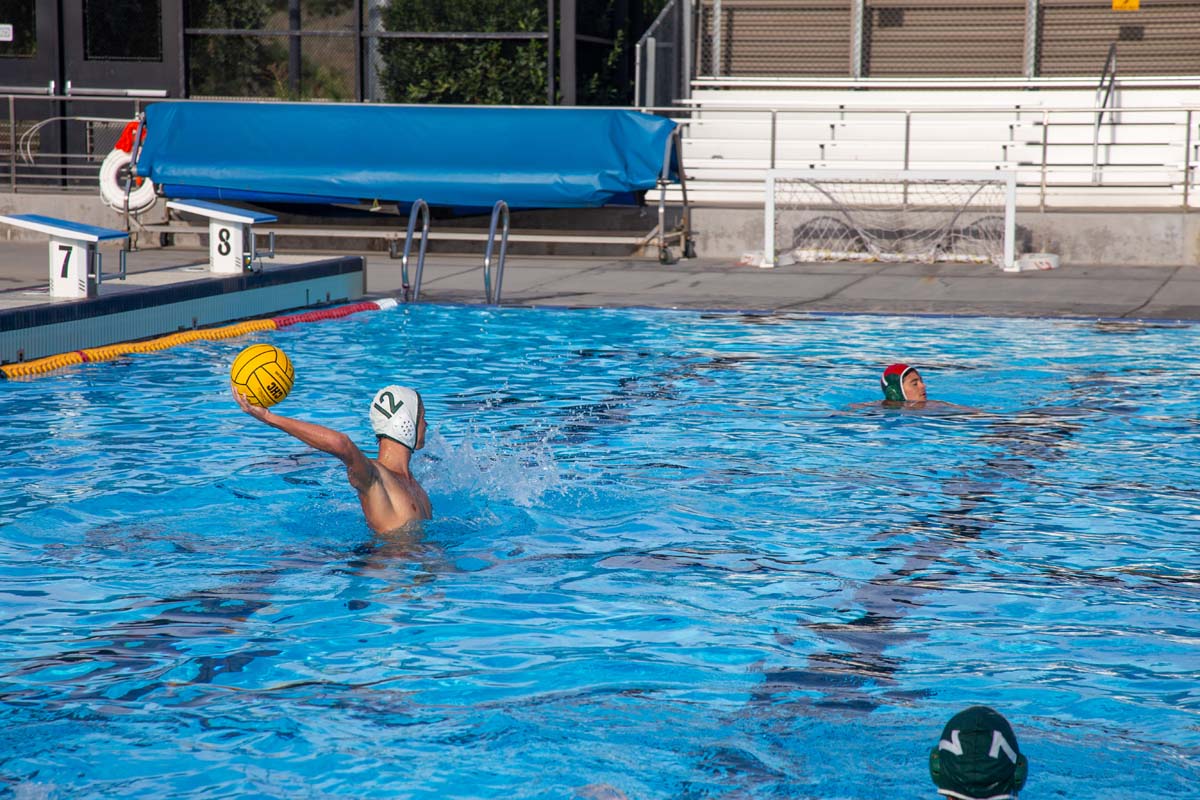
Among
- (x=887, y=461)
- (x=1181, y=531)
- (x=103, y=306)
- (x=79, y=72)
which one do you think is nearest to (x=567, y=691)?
(x=1181, y=531)

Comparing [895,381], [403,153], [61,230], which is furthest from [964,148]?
[61,230]

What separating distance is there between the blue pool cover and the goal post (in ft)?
5.88

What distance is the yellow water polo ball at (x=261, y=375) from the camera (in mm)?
5312

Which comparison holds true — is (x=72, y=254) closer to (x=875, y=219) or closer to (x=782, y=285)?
(x=782, y=285)

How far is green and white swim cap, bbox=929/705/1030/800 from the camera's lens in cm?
264

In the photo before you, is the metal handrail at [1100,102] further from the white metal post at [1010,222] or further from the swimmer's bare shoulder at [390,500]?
the swimmer's bare shoulder at [390,500]

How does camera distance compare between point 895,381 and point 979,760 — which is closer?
point 979,760

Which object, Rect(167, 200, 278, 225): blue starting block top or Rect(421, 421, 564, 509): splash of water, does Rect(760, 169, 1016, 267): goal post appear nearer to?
Rect(167, 200, 278, 225): blue starting block top

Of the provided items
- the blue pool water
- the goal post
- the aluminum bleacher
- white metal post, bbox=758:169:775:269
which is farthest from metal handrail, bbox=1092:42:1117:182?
the blue pool water

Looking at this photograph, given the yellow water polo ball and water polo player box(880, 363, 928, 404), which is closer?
the yellow water polo ball

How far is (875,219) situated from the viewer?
18.8 metres

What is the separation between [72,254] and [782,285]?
7.70 m

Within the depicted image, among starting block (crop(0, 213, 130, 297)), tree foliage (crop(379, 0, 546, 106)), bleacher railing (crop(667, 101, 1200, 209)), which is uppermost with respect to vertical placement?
tree foliage (crop(379, 0, 546, 106))

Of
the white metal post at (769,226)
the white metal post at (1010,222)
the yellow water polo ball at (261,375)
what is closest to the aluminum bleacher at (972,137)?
the white metal post at (769,226)
